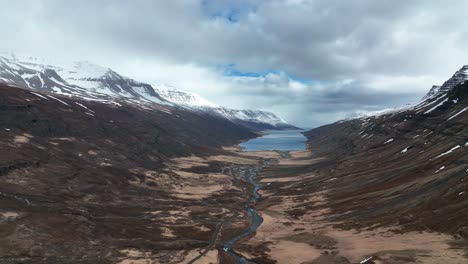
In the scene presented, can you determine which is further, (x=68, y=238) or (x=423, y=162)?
(x=423, y=162)

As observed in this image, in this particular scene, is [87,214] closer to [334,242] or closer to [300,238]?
[300,238]

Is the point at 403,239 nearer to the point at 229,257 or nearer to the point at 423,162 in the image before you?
the point at 229,257

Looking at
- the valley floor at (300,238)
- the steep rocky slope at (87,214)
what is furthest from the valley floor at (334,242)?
the steep rocky slope at (87,214)

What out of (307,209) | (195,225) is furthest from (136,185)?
(307,209)

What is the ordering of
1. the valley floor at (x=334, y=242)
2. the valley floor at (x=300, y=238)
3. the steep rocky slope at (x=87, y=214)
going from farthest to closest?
the steep rocky slope at (x=87, y=214) < the valley floor at (x=300, y=238) < the valley floor at (x=334, y=242)

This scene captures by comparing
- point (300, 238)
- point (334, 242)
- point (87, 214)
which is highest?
point (87, 214)

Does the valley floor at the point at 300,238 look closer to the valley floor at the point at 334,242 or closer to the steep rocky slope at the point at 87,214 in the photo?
the valley floor at the point at 334,242

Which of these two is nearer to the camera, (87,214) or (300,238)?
(300,238)


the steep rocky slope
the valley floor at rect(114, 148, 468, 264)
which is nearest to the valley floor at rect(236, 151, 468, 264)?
the valley floor at rect(114, 148, 468, 264)

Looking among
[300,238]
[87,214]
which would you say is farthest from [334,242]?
[87,214]

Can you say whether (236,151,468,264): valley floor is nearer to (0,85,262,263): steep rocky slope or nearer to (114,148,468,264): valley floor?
(114,148,468,264): valley floor

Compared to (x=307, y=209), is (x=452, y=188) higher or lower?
higher
